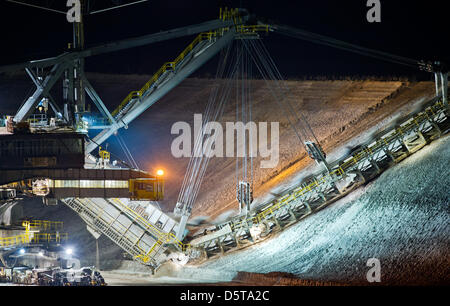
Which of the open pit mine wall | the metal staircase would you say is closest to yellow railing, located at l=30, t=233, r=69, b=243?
the metal staircase

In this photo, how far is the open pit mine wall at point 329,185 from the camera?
2128cm

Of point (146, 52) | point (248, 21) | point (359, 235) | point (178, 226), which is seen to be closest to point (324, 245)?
point (359, 235)

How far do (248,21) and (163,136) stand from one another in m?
9.75

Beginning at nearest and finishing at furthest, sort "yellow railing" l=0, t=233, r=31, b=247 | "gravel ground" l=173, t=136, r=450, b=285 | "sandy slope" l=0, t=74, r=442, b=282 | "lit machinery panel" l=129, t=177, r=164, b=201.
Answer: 1. "gravel ground" l=173, t=136, r=450, b=285
2. "sandy slope" l=0, t=74, r=442, b=282
3. "lit machinery panel" l=129, t=177, r=164, b=201
4. "yellow railing" l=0, t=233, r=31, b=247

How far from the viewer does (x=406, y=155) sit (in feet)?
71.5

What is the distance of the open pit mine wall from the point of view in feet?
69.8

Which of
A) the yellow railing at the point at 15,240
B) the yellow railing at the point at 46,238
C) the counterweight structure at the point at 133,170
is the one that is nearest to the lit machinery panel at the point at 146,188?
the counterweight structure at the point at 133,170

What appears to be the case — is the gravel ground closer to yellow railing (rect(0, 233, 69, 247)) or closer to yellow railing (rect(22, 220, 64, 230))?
yellow railing (rect(0, 233, 69, 247))
